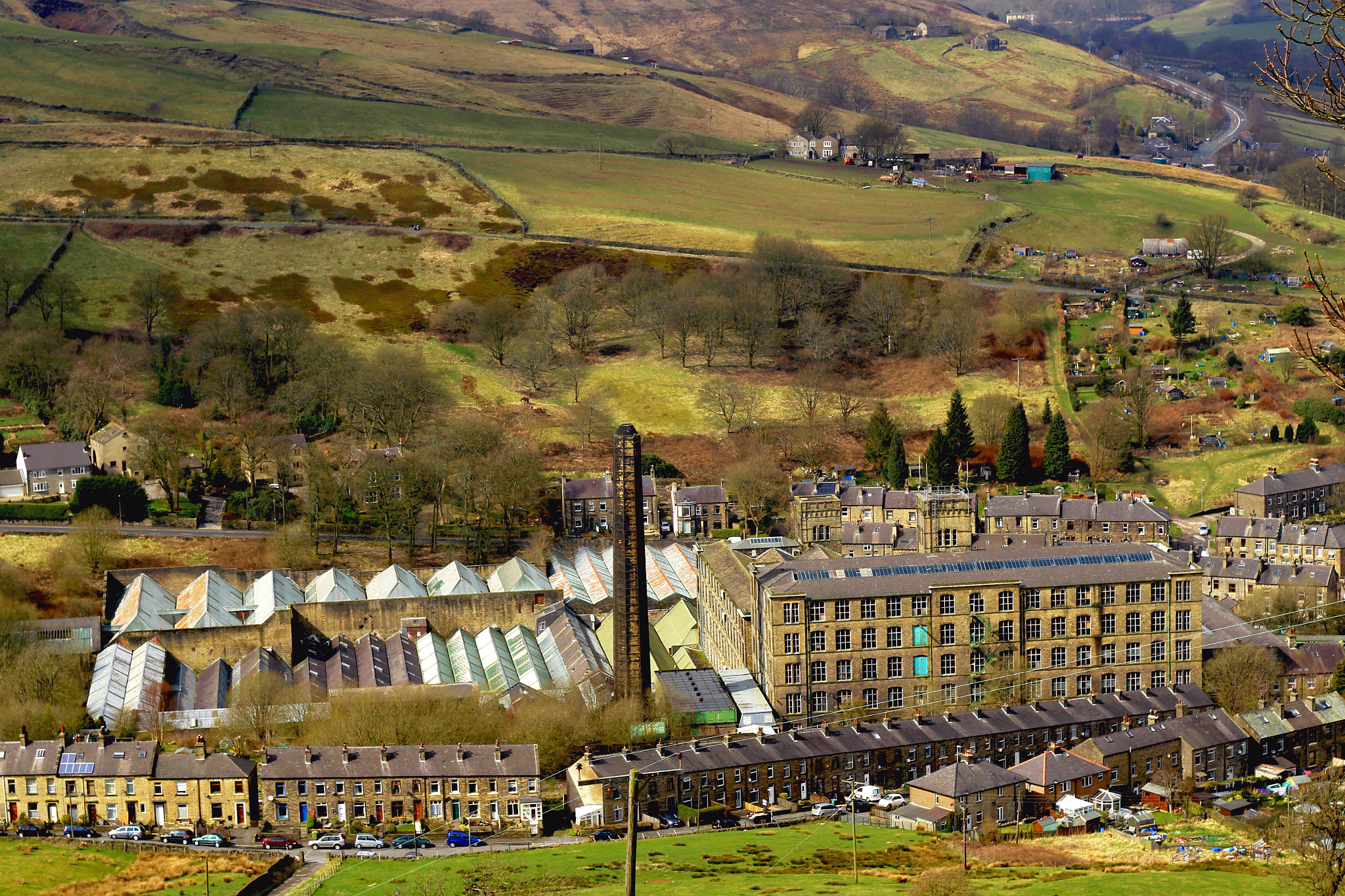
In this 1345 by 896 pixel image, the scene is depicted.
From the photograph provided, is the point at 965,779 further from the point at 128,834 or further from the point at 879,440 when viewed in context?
the point at 879,440

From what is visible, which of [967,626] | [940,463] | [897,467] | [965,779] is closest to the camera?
[965,779]

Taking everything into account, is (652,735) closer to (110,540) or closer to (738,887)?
(738,887)

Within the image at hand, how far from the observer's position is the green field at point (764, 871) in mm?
59844

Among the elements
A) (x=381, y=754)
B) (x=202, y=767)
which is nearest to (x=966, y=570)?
(x=381, y=754)

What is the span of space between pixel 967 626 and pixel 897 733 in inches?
425

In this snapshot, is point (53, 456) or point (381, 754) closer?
point (381, 754)

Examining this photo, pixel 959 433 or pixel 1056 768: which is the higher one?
pixel 959 433

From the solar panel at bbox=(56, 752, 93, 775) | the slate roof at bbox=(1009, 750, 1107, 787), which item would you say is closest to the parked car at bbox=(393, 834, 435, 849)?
the solar panel at bbox=(56, 752, 93, 775)

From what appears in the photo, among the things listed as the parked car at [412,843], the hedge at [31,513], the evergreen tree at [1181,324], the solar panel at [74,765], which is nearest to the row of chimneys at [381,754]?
the parked car at [412,843]

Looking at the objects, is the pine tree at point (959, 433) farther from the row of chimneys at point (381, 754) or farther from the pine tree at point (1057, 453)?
the row of chimneys at point (381, 754)

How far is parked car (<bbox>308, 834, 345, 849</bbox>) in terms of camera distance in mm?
70188

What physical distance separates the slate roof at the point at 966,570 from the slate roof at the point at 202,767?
31671mm

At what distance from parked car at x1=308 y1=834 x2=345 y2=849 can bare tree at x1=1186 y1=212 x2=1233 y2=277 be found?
5601 inches

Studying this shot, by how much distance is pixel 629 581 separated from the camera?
282 feet
